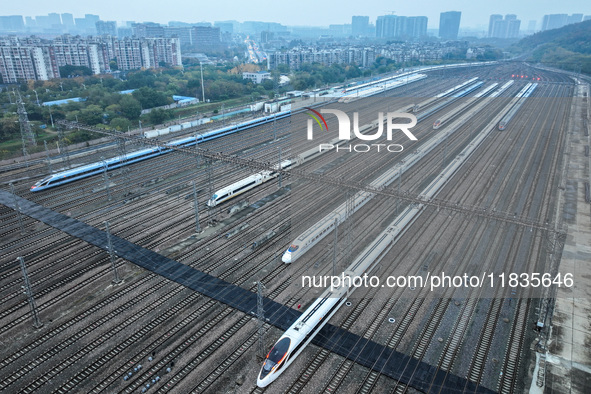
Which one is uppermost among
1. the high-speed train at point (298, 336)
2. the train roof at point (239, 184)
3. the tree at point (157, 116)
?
the tree at point (157, 116)

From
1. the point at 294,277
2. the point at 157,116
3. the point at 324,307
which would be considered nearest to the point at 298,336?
the point at 324,307

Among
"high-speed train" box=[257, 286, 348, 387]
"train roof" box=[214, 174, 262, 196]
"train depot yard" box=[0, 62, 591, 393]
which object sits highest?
"train roof" box=[214, 174, 262, 196]

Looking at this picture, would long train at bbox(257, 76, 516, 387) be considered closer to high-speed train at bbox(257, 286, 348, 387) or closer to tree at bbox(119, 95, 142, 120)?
high-speed train at bbox(257, 286, 348, 387)

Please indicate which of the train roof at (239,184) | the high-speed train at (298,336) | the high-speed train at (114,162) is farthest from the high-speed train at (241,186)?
the high-speed train at (298,336)

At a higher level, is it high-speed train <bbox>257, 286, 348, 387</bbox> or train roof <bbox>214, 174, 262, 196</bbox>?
train roof <bbox>214, 174, 262, 196</bbox>

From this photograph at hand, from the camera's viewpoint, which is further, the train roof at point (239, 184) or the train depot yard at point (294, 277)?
the train roof at point (239, 184)

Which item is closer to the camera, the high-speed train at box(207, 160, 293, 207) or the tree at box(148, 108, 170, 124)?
the high-speed train at box(207, 160, 293, 207)

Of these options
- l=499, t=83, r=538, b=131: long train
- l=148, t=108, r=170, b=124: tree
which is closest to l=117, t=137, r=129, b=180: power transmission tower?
l=148, t=108, r=170, b=124: tree

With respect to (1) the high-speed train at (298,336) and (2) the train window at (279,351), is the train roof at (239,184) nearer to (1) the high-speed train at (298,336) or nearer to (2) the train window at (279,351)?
(1) the high-speed train at (298,336)

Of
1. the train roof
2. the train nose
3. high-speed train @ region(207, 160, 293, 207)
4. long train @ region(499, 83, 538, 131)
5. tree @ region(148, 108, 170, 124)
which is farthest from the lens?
tree @ region(148, 108, 170, 124)
